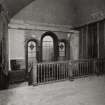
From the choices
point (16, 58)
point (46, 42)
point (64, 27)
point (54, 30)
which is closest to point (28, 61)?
point (16, 58)

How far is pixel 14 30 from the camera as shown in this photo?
267 inches

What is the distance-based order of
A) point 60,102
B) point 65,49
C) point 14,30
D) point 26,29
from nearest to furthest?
point 60,102 < point 14,30 < point 26,29 < point 65,49

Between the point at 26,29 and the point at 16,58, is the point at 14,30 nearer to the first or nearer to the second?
the point at 26,29

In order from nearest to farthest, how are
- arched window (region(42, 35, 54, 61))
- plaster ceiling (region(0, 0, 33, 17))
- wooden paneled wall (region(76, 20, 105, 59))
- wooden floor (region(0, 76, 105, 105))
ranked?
1. wooden floor (region(0, 76, 105, 105))
2. plaster ceiling (region(0, 0, 33, 17))
3. wooden paneled wall (region(76, 20, 105, 59))
4. arched window (region(42, 35, 54, 61))

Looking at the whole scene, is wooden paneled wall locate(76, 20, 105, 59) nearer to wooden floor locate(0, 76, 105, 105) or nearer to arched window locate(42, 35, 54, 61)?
arched window locate(42, 35, 54, 61)

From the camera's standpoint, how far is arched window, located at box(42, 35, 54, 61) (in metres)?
8.27

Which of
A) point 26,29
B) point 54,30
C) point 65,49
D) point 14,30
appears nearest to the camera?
point 14,30

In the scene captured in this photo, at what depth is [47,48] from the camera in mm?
8414

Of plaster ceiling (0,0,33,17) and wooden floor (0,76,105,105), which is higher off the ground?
plaster ceiling (0,0,33,17)

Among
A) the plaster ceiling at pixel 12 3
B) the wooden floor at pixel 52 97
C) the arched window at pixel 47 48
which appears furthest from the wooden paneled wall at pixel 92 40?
the plaster ceiling at pixel 12 3

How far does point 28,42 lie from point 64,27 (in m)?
3.16

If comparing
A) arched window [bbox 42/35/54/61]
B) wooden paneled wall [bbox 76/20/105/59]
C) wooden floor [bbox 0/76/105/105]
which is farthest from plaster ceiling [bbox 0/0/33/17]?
wooden paneled wall [bbox 76/20/105/59]

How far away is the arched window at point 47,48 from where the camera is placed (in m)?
8.27

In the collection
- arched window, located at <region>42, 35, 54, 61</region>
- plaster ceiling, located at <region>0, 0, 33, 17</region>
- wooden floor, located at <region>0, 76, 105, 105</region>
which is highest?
plaster ceiling, located at <region>0, 0, 33, 17</region>
